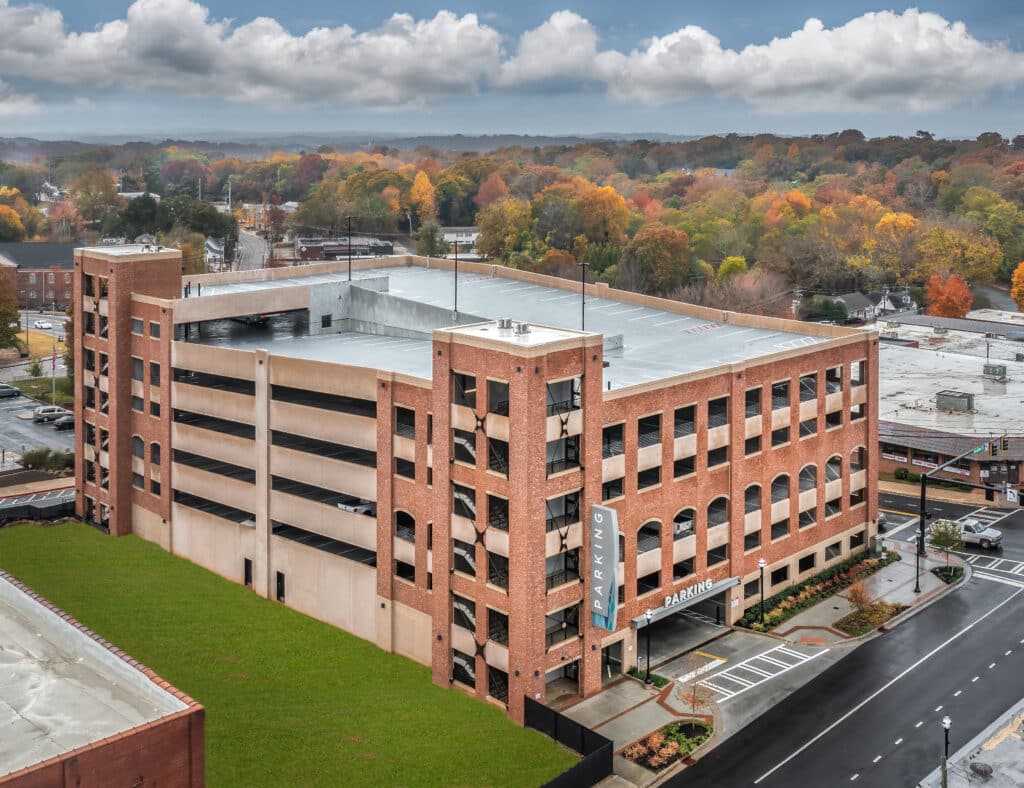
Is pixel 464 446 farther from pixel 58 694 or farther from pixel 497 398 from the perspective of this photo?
pixel 58 694

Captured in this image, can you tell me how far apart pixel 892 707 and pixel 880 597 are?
14414 mm

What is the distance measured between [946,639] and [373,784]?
33562 millimetres

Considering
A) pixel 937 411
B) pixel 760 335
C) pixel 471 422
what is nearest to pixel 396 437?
pixel 471 422

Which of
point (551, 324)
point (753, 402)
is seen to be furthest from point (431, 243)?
point (753, 402)

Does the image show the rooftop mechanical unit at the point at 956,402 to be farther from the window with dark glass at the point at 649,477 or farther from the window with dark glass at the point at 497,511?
the window with dark glass at the point at 497,511

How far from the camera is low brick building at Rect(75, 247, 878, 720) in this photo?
5591 cm

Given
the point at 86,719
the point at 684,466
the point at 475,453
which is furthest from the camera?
the point at 684,466

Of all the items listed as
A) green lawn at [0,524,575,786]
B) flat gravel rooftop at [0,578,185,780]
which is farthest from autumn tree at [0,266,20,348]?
flat gravel rooftop at [0,578,185,780]

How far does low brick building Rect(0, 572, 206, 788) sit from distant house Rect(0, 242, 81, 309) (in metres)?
148

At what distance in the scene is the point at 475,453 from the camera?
56250 millimetres

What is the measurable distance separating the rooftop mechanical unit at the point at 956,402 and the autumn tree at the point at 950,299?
74.0m

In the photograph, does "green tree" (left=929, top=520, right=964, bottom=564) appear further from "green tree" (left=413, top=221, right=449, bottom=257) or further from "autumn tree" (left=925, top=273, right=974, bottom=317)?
"green tree" (left=413, top=221, right=449, bottom=257)

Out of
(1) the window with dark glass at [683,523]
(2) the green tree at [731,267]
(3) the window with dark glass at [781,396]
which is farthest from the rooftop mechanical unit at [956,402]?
(2) the green tree at [731,267]

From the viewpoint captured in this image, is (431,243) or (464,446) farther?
(431,243)
